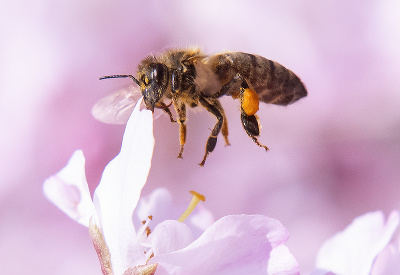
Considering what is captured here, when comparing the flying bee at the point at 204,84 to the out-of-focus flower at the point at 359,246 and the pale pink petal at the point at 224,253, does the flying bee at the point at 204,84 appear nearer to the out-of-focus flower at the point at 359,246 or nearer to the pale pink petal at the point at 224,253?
the out-of-focus flower at the point at 359,246

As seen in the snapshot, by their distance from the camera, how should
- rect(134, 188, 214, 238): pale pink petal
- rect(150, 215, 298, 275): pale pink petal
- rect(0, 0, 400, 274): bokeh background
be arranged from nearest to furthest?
rect(150, 215, 298, 275): pale pink petal, rect(134, 188, 214, 238): pale pink petal, rect(0, 0, 400, 274): bokeh background

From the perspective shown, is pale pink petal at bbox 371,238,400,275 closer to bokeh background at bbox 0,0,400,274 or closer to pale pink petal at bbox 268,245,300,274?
pale pink petal at bbox 268,245,300,274

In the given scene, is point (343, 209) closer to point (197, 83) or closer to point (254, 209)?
point (254, 209)

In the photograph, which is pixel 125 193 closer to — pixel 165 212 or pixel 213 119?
pixel 165 212

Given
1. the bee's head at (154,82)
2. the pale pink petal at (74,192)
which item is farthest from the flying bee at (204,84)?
the pale pink petal at (74,192)

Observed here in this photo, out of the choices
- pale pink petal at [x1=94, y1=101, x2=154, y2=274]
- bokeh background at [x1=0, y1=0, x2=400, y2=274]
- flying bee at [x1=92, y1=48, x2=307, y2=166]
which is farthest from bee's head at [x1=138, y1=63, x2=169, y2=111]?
bokeh background at [x1=0, y1=0, x2=400, y2=274]

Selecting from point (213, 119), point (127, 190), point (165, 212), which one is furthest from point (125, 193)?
point (213, 119)
